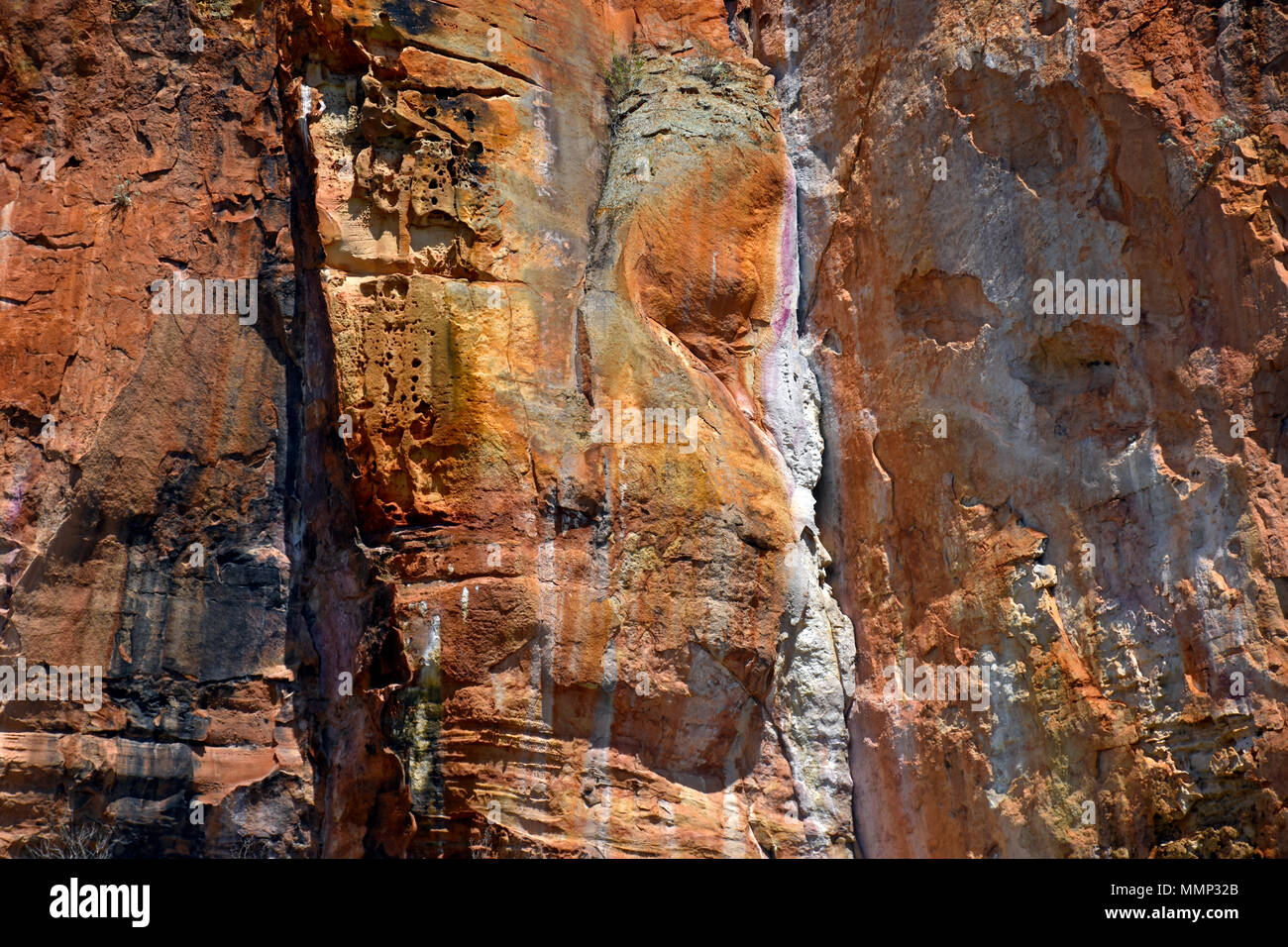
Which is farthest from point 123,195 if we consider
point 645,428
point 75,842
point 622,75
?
point 75,842

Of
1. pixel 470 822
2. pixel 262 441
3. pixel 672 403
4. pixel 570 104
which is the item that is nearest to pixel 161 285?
pixel 262 441

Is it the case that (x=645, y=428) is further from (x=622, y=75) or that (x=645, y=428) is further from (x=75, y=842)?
(x=75, y=842)

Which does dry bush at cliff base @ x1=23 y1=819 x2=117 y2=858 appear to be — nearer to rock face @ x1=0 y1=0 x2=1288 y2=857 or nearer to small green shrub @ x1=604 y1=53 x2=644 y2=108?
rock face @ x1=0 y1=0 x2=1288 y2=857

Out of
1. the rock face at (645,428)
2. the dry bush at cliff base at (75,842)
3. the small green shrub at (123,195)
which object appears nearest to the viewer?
the rock face at (645,428)

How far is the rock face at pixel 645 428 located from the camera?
9281 mm

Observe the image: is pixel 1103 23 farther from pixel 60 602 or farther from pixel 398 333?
pixel 60 602

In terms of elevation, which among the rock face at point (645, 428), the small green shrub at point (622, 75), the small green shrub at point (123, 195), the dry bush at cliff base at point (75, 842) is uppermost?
the small green shrub at point (622, 75)

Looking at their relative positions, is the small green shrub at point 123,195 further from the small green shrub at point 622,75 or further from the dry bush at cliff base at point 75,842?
the dry bush at cliff base at point 75,842

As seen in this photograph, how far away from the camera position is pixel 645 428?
411 inches

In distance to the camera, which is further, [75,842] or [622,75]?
[622,75]

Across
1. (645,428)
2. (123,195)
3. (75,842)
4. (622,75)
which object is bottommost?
(75,842)

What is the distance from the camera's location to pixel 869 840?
10.4 meters

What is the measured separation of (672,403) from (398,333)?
2.08 m

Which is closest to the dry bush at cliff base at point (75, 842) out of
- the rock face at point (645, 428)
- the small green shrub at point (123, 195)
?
the rock face at point (645, 428)
